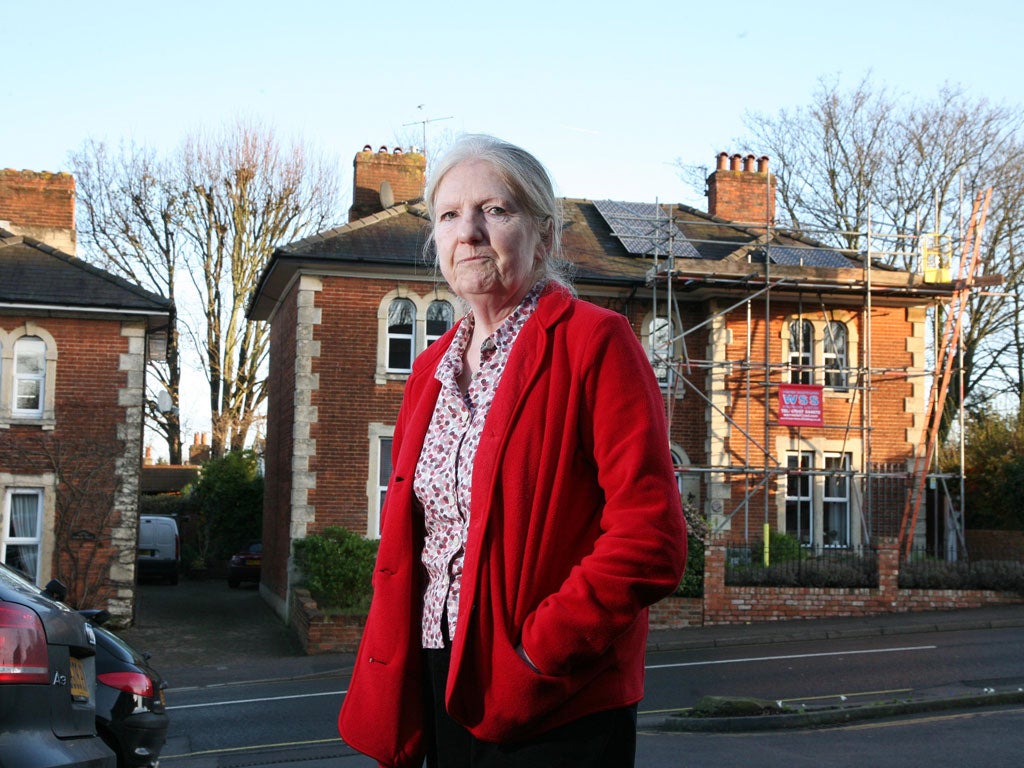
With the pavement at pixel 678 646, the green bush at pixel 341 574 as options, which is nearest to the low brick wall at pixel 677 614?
the pavement at pixel 678 646

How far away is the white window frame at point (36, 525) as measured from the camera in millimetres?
19859

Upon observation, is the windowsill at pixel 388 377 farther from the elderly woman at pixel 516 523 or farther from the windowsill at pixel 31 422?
the elderly woman at pixel 516 523

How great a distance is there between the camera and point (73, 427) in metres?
20.3

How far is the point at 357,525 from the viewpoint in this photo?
21.3 meters

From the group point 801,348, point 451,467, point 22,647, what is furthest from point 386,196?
point 451,467

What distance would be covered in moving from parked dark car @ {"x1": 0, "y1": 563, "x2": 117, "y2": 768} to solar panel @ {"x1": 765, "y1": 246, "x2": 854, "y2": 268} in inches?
771

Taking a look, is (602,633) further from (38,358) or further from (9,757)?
(38,358)

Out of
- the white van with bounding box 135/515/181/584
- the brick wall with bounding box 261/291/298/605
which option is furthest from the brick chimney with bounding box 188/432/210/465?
the brick wall with bounding box 261/291/298/605

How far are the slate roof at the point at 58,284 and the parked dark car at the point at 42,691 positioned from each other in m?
16.0

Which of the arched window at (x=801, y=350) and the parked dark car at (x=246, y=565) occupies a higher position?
the arched window at (x=801, y=350)

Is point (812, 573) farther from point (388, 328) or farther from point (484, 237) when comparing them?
point (484, 237)

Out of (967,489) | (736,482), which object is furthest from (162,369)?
(967,489)

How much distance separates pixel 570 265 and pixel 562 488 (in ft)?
2.84

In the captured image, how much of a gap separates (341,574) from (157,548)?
14975 millimetres
